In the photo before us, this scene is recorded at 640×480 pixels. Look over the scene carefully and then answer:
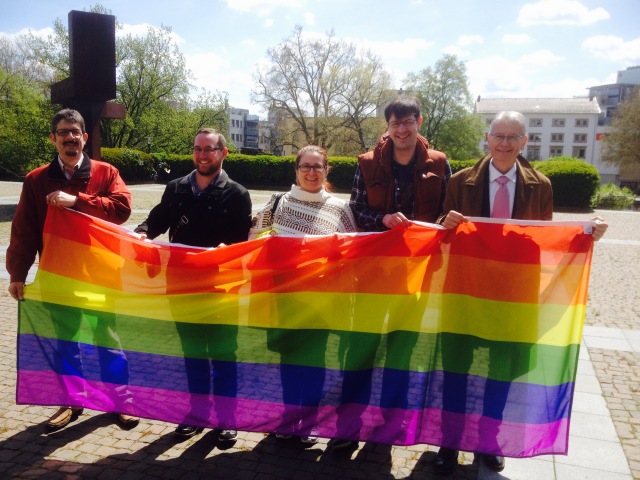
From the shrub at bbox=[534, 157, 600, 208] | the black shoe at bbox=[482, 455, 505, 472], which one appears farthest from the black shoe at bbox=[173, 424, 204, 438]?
the shrub at bbox=[534, 157, 600, 208]

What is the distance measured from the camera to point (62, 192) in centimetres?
366

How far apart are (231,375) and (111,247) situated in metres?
1.23

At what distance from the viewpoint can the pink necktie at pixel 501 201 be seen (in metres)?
3.55

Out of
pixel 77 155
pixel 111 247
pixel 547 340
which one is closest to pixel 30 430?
pixel 111 247

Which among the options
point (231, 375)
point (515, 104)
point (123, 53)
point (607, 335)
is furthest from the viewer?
point (515, 104)

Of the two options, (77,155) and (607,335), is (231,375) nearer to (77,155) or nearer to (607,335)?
(77,155)

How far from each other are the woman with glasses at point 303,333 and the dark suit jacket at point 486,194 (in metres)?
0.84

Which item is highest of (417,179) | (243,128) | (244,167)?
(243,128)

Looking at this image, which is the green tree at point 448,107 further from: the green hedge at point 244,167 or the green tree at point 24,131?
the green tree at point 24,131

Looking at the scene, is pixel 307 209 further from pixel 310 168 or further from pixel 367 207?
pixel 367 207

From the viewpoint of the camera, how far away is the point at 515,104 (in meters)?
104

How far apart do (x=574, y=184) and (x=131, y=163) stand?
2420cm

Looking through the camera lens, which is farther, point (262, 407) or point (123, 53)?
point (123, 53)

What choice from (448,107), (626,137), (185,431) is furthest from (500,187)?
(626,137)
